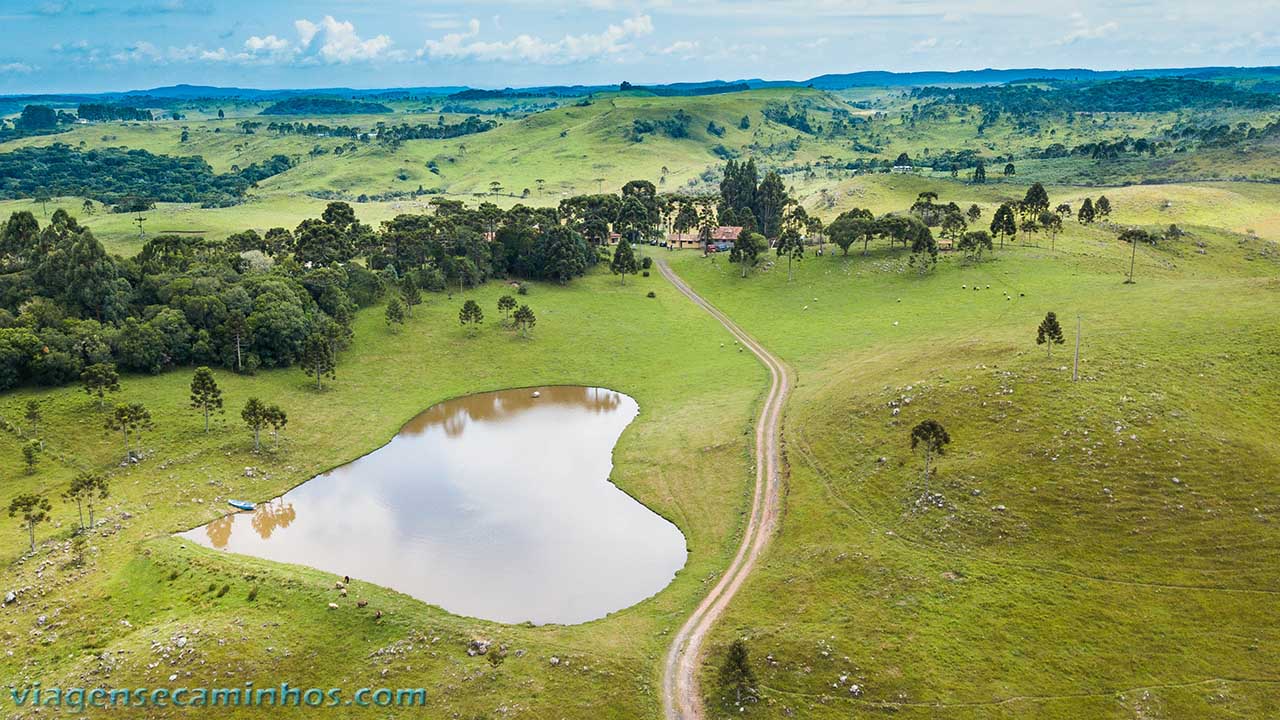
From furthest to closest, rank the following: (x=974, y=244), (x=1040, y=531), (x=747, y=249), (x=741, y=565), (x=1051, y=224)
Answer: (x=747, y=249)
(x=1051, y=224)
(x=974, y=244)
(x=741, y=565)
(x=1040, y=531)

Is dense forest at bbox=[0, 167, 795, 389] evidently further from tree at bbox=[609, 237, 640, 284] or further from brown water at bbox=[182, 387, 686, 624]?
brown water at bbox=[182, 387, 686, 624]

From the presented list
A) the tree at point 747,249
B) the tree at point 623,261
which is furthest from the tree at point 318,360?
the tree at point 747,249

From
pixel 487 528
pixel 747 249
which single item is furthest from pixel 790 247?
pixel 487 528

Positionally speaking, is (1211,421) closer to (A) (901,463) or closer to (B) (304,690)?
(A) (901,463)

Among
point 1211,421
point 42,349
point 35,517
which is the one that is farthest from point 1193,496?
point 42,349

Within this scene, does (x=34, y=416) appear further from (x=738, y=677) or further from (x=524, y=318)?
(x=738, y=677)

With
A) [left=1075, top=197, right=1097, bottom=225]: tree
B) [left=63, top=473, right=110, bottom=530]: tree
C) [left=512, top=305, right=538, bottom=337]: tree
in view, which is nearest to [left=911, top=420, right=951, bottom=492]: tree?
[left=512, top=305, right=538, bottom=337]: tree
